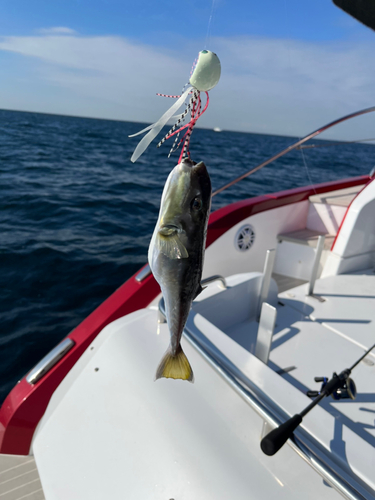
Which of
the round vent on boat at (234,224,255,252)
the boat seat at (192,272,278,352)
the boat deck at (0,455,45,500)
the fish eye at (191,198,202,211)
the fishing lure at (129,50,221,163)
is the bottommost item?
→ the boat deck at (0,455,45,500)

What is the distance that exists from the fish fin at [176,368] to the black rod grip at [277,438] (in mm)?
554

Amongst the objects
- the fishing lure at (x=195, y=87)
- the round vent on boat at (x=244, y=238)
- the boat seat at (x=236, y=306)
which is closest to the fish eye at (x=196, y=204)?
the fishing lure at (x=195, y=87)

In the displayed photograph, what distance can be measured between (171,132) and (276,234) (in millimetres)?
4919

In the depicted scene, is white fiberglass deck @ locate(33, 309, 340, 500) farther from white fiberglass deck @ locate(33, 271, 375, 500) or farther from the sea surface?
the sea surface

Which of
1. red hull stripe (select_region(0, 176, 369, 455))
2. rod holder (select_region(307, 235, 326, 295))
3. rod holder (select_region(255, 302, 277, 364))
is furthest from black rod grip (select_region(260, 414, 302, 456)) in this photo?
rod holder (select_region(307, 235, 326, 295))

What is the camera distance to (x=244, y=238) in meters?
4.99

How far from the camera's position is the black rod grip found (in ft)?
4.28

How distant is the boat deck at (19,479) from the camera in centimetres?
239

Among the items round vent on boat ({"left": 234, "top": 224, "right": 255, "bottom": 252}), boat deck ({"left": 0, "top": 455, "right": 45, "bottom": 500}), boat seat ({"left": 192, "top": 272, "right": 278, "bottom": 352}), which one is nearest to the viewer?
boat deck ({"left": 0, "top": 455, "right": 45, "bottom": 500})

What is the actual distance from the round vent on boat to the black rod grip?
3.62m

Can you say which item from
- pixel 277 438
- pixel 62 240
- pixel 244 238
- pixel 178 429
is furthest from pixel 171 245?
pixel 62 240

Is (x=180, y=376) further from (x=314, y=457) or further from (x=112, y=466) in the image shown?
(x=112, y=466)

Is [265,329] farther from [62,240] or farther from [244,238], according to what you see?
[62,240]

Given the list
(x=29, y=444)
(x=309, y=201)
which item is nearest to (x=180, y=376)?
(x=29, y=444)
